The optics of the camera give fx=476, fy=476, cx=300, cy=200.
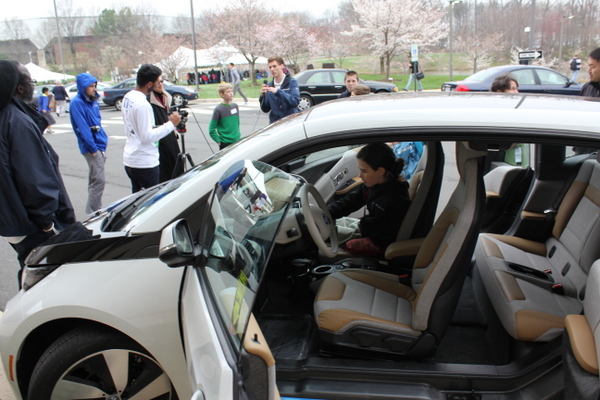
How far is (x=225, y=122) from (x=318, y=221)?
4.63 meters

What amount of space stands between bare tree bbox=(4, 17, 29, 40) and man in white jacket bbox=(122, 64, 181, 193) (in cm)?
7226

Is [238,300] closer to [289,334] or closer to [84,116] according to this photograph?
[289,334]

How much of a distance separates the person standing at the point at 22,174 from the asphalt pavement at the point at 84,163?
967 millimetres

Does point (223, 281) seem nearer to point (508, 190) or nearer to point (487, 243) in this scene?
point (487, 243)

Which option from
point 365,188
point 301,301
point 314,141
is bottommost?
point 301,301

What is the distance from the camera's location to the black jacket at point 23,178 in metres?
3.04

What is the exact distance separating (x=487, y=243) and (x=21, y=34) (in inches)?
3066

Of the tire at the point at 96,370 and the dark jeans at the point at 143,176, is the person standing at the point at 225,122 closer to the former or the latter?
the dark jeans at the point at 143,176

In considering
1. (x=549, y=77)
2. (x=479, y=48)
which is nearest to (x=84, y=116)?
(x=549, y=77)

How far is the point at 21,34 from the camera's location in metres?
65.9

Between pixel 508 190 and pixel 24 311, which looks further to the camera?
pixel 508 190

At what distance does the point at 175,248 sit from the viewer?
1.51m

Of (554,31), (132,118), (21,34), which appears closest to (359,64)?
(554,31)

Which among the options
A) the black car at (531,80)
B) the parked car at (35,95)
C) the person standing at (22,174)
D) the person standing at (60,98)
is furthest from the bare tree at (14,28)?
the person standing at (22,174)
